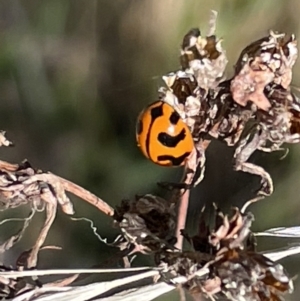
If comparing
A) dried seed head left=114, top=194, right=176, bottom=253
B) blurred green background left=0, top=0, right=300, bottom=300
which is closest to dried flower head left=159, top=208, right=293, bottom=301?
dried seed head left=114, top=194, right=176, bottom=253

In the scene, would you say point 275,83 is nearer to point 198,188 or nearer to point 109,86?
point 198,188

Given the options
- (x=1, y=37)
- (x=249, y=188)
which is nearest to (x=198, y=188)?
(x=249, y=188)

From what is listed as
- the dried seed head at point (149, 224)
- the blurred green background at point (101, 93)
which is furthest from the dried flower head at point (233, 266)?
the blurred green background at point (101, 93)

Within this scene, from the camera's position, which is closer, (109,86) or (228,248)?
(228,248)

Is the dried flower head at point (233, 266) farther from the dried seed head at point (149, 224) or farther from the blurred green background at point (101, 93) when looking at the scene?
the blurred green background at point (101, 93)

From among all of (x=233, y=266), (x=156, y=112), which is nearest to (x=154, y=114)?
(x=156, y=112)

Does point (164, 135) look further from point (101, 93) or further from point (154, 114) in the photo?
point (101, 93)
